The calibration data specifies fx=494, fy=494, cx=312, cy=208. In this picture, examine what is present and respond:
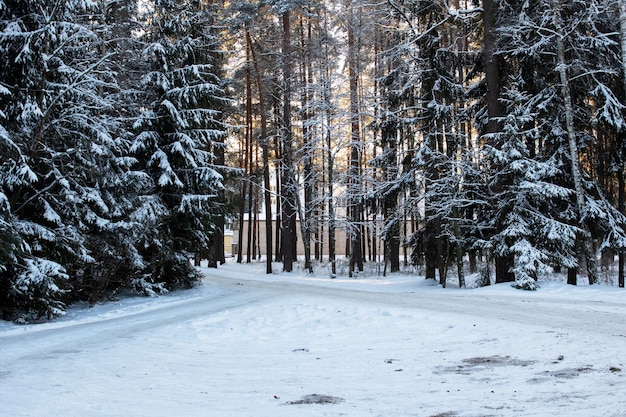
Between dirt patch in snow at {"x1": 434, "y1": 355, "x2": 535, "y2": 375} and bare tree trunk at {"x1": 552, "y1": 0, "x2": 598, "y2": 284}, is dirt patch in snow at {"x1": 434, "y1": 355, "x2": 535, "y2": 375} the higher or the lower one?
the lower one

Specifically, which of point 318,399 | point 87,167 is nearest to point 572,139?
point 318,399

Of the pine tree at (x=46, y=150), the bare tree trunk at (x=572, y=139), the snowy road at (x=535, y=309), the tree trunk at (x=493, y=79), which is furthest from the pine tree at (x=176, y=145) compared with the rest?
the bare tree trunk at (x=572, y=139)

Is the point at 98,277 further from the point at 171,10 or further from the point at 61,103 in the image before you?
the point at 171,10

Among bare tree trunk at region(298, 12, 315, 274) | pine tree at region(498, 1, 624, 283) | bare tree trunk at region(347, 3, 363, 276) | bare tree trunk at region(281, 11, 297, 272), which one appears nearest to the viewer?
pine tree at region(498, 1, 624, 283)

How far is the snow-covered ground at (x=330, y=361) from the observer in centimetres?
416

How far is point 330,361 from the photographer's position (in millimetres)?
6242

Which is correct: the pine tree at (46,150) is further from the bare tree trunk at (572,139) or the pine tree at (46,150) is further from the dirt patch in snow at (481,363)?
the bare tree trunk at (572,139)

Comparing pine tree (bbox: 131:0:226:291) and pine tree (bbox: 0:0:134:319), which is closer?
pine tree (bbox: 0:0:134:319)

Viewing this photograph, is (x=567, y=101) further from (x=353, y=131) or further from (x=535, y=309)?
(x=353, y=131)

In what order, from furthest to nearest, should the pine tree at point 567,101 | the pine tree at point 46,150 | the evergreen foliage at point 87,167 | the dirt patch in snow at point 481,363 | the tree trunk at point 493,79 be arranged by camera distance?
the tree trunk at point 493,79
the pine tree at point 567,101
the evergreen foliage at point 87,167
the pine tree at point 46,150
the dirt patch in snow at point 481,363

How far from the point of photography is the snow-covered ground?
13.6 feet

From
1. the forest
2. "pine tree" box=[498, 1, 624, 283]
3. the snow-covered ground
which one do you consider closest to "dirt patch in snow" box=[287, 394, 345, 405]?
the snow-covered ground

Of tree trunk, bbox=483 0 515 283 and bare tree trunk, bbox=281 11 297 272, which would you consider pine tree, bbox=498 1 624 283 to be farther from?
bare tree trunk, bbox=281 11 297 272

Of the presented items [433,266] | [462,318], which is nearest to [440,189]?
[433,266]
